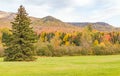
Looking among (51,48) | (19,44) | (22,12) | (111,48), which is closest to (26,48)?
(19,44)

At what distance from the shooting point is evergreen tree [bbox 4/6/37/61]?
164 ft

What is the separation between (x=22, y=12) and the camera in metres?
51.3

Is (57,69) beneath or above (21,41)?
beneath

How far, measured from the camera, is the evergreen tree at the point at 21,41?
50.1 m

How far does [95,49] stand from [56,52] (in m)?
17.6

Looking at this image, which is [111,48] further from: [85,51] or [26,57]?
[26,57]

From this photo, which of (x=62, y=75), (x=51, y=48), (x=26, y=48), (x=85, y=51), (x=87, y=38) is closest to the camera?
(x=62, y=75)

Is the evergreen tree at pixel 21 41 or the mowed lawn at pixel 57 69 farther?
the evergreen tree at pixel 21 41

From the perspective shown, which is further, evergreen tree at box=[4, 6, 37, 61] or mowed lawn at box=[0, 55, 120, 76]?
evergreen tree at box=[4, 6, 37, 61]

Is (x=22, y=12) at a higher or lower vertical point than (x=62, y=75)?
higher

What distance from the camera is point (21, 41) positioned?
50562mm

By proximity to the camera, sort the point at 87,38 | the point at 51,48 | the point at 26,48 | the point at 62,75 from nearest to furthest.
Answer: the point at 62,75 → the point at 26,48 → the point at 51,48 → the point at 87,38

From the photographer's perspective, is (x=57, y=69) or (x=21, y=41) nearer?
(x=57, y=69)

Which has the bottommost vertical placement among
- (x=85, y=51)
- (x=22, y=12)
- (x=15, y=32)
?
(x=85, y=51)
